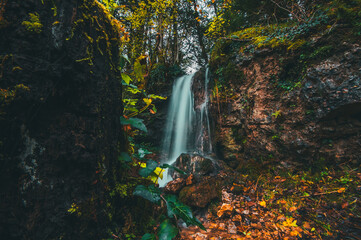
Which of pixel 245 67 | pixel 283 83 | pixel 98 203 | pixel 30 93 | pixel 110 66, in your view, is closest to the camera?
pixel 30 93

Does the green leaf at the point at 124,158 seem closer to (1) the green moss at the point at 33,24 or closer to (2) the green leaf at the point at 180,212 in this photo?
(2) the green leaf at the point at 180,212

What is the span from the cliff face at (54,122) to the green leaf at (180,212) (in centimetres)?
50

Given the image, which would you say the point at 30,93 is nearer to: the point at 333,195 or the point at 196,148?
the point at 333,195

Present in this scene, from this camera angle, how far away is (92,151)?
3.67 ft

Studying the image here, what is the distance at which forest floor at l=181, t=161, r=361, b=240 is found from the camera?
7.54ft

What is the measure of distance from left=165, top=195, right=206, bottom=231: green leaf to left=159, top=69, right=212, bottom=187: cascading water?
4.94m

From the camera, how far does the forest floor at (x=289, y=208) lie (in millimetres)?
2299

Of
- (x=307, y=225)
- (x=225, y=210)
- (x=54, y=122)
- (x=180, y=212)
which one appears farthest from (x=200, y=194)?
(x=54, y=122)

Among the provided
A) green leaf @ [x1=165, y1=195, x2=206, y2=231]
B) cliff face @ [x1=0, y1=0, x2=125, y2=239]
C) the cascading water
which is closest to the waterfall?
the cascading water

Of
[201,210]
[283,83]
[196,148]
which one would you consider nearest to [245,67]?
[283,83]

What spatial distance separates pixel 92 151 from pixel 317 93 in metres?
4.65

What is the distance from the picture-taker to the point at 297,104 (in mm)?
3729

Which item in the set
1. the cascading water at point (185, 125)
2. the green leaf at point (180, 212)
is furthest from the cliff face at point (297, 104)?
the green leaf at point (180, 212)

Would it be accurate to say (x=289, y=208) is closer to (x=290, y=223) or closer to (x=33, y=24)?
(x=290, y=223)
